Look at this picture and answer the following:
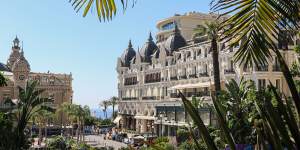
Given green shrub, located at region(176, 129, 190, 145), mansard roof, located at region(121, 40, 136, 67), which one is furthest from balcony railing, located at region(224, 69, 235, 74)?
mansard roof, located at region(121, 40, 136, 67)

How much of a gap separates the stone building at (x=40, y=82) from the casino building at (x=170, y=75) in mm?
15423

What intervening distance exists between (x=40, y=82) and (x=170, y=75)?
36.4 metres

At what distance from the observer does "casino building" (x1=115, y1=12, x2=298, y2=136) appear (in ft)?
159

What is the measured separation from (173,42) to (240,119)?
129 feet

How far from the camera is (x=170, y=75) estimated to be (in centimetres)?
6425

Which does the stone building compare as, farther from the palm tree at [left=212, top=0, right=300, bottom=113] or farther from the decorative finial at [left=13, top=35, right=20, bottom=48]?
the palm tree at [left=212, top=0, right=300, bottom=113]

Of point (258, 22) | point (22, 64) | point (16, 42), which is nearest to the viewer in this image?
point (258, 22)

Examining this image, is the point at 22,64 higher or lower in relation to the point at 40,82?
higher

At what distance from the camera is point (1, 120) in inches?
1094

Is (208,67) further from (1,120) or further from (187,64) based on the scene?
(1,120)

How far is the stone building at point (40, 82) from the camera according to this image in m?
86.3

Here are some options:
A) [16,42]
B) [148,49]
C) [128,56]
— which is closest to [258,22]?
[148,49]

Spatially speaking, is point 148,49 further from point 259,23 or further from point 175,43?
point 259,23

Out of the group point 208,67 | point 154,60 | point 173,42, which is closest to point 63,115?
point 154,60
